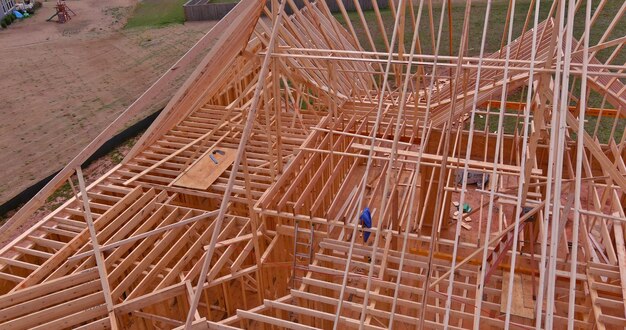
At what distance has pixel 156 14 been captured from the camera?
33.8 metres

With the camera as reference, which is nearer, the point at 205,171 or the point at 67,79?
the point at 205,171

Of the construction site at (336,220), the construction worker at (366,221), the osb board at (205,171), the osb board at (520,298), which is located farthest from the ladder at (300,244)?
the osb board at (520,298)

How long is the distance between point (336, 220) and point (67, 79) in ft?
Result: 63.9

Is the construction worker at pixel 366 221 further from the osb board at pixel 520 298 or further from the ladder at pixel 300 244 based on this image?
the osb board at pixel 520 298

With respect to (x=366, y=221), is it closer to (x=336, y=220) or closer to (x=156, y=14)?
(x=336, y=220)

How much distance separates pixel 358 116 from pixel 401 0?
4.84 meters

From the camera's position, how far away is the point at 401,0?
23.7 feet

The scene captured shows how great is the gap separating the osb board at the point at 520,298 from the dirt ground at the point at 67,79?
13650 mm

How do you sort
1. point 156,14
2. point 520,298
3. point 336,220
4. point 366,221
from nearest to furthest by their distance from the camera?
point 520,298, point 336,220, point 366,221, point 156,14

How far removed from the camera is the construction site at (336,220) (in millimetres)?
6141

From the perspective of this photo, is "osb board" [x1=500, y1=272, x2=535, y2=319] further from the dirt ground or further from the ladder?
the dirt ground

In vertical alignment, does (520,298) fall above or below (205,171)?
below

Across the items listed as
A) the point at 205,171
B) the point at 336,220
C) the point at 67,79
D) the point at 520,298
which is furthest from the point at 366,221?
the point at 67,79

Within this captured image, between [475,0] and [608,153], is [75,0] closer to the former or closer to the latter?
[475,0]
